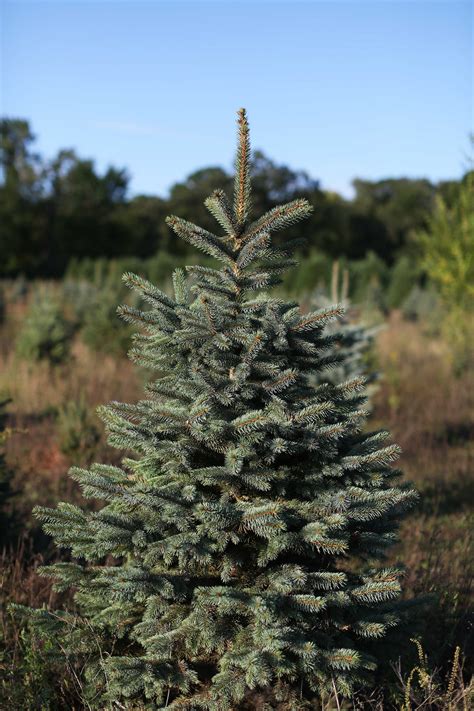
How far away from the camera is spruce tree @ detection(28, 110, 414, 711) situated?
2.41 m

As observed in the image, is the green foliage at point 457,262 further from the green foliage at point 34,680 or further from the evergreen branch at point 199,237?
the green foliage at point 34,680

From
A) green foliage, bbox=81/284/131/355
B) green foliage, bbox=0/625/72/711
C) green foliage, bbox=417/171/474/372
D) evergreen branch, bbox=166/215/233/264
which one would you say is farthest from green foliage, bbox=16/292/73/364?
evergreen branch, bbox=166/215/233/264

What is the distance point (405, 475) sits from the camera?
22.9ft

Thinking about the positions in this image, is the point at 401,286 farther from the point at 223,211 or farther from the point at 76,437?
the point at 223,211

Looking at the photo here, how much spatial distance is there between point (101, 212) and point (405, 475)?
39.1m

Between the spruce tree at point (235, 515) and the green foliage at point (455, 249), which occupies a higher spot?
the green foliage at point (455, 249)

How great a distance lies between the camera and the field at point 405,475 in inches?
110

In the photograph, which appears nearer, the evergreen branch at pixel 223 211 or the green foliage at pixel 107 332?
the evergreen branch at pixel 223 211

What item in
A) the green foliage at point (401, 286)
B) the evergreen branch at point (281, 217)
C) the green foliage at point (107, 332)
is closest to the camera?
the evergreen branch at point (281, 217)

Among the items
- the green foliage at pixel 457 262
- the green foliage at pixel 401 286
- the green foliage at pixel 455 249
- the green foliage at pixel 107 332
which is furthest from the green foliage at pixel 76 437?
the green foliage at pixel 401 286

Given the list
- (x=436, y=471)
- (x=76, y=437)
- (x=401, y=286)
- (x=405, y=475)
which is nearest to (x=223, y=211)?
(x=76, y=437)

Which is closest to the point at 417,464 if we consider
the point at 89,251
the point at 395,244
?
the point at 89,251

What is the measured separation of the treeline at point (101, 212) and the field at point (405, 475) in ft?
88.0

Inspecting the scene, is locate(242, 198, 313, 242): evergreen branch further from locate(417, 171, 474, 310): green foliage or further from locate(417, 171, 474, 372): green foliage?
locate(417, 171, 474, 310): green foliage
